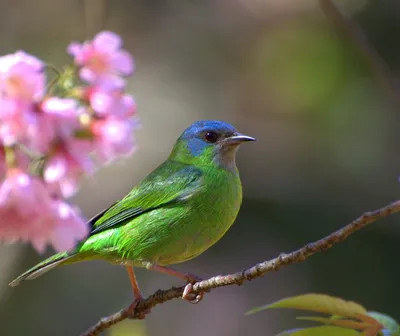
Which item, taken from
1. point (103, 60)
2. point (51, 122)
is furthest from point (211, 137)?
point (51, 122)

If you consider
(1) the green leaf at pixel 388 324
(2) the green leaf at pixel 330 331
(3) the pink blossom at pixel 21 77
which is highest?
(3) the pink blossom at pixel 21 77

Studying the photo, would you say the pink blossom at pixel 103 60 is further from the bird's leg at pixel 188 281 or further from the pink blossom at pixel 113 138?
the bird's leg at pixel 188 281

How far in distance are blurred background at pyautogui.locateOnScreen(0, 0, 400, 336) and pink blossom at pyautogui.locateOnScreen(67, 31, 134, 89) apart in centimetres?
530

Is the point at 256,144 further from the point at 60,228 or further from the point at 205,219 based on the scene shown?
the point at 60,228

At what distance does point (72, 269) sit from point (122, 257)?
12.6ft

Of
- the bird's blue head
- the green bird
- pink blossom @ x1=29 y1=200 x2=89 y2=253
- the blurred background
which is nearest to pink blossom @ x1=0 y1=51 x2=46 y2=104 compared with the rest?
pink blossom @ x1=29 y1=200 x2=89 y2=253

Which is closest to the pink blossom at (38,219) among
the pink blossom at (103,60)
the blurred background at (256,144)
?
the pink blossom at (103,60)

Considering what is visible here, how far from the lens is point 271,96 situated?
324 inches

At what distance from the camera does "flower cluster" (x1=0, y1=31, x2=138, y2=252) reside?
1483mm

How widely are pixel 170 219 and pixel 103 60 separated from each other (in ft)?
7.07

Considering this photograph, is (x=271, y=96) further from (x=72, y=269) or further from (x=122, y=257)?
(x=122, y=257)

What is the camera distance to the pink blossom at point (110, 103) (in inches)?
59.9

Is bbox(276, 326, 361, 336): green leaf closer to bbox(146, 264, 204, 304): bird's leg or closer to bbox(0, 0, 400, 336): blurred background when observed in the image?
bbox(146, 264, 204, 304): bird's leg

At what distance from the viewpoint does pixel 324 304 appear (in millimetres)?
2297
